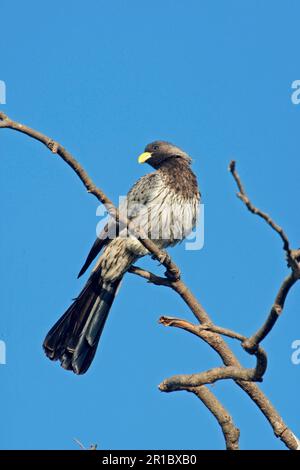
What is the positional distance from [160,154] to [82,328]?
7.40 feet

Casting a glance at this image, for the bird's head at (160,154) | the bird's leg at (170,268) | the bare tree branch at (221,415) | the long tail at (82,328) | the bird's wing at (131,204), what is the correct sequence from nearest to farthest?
1. the bare tree branch at (221,415)
2. the bird's leg at (170,268)
3. the long tail at (82,328)
4. the bird's wing at (131,204)
5. the bird's head at (160,154)

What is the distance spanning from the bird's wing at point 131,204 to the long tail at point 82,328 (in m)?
0.31

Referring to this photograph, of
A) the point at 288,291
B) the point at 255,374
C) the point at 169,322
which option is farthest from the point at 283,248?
the point at 169,322

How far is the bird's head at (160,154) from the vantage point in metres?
8.66

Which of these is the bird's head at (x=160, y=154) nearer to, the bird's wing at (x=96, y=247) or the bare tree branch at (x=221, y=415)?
the bird's wing at (x=96, y=247)

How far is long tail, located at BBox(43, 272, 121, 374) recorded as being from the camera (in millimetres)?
7457

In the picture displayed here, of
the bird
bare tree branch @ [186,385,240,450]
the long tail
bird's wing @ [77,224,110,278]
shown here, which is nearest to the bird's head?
the bird

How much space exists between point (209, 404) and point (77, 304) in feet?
9.21

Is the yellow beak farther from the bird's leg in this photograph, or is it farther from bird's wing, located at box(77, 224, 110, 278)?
the bird's leg

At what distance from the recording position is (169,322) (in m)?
5.40

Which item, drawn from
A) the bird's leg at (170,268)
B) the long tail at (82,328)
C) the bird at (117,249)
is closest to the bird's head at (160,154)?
the bird at (117,249)

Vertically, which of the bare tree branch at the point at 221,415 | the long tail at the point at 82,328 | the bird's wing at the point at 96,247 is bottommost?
the bare tree branch at the point at 221,415
